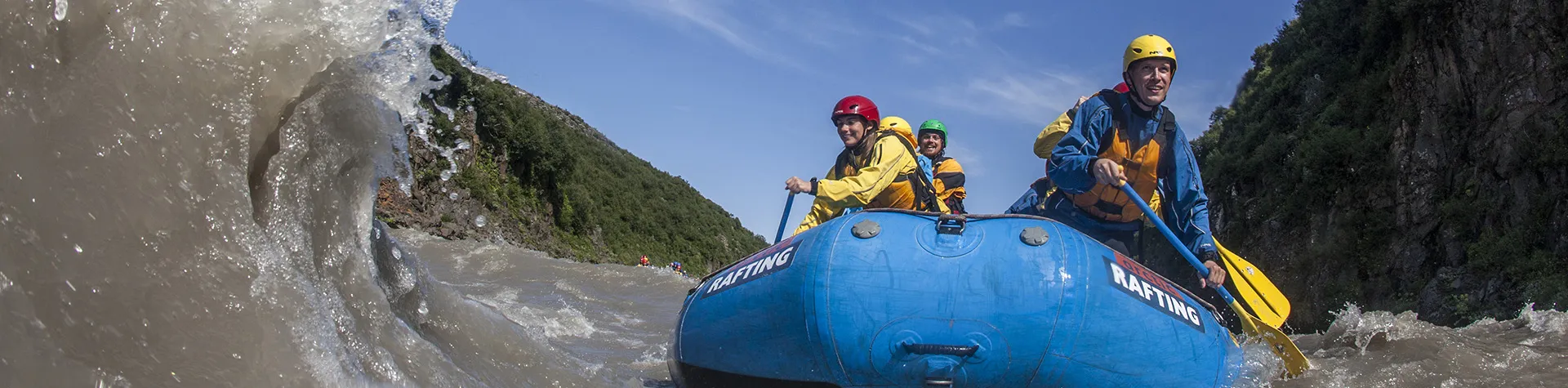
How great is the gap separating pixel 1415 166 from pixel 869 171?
10817mm

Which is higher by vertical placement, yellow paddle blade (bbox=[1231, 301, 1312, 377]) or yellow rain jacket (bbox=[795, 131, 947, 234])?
yellow rain jacket (bbox=[795, 131, 947, 234])

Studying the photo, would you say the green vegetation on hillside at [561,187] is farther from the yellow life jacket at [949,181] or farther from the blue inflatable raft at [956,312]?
the blue inflatable raft at [956,312]

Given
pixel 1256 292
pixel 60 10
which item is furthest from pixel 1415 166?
pixel 60 10

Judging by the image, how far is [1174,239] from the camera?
16.5ft

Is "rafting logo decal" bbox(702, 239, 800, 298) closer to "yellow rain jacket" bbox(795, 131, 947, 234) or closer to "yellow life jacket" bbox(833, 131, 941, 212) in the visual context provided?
"yellow rain jacket" bbox(795, 131, 947, 234)

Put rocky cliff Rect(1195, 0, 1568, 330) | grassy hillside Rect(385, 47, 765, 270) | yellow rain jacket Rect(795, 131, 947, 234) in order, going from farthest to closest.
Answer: grassy hillside Rect(385, 47, 765, 270)
rocky cliff Rect(1195, 0, 1568, 330)
yellow rain jacket Rect(795, 131, 947, 234)

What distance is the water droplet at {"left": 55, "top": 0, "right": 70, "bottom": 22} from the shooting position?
90.6 inches

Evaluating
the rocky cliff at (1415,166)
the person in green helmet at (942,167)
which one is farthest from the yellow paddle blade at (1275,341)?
the rocky cliff at (1415,166)

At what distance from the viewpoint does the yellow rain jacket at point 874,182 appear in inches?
222

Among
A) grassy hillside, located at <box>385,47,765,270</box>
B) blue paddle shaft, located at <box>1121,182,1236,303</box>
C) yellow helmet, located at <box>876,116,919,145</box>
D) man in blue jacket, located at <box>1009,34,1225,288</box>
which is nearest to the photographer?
blue paddle shaft, located at <box>1121,182,1236,303</box>

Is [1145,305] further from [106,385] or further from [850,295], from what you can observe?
[106,385]

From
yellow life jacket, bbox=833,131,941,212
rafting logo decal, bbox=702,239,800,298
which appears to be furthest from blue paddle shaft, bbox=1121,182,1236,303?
rafting logo decal, bbox=702,239,800,298

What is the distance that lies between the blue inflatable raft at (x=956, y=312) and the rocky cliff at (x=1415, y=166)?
7556mm

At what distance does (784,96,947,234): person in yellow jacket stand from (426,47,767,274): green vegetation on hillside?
41.0 ft
